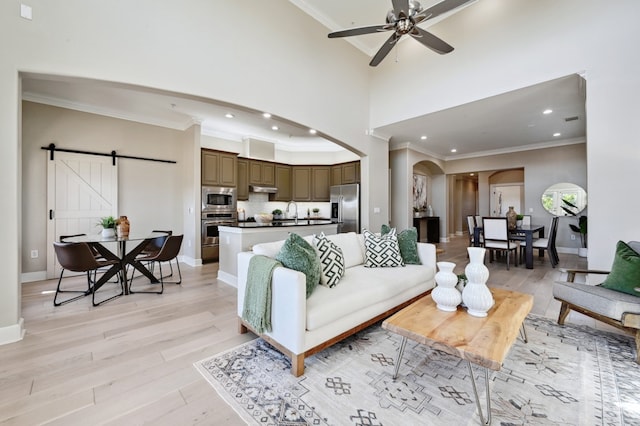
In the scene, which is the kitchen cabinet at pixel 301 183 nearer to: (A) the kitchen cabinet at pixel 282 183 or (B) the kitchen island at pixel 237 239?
(A) the kitchen cabinet at pixel 282 183

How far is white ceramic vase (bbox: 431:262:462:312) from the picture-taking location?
6.25ft

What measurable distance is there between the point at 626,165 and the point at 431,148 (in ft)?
16.3

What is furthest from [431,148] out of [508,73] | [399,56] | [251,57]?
[251,57]

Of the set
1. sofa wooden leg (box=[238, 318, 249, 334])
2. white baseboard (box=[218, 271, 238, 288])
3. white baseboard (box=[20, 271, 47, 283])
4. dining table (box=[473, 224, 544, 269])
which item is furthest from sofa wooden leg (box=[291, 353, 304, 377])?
dining table (box=[473, 224, 544, 269])

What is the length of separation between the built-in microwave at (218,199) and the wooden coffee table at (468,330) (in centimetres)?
489

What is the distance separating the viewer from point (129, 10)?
2.73 meters

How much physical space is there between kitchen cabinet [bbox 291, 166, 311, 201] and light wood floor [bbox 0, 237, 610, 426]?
434 centimetres

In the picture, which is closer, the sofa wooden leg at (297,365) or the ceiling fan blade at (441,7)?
the sofa wooden leg at (297,365)

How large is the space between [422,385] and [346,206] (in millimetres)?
4928

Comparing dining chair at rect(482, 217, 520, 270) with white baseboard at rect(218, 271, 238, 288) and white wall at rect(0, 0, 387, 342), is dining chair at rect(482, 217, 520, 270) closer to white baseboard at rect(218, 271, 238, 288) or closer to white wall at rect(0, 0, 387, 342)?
white wall at rect(0, 0, 387, 342)

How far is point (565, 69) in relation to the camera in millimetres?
3299

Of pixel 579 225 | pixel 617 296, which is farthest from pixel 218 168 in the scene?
pixel 579 225

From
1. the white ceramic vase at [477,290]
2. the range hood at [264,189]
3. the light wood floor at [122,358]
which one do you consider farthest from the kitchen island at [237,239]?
the white ceramic vase at [477,290]

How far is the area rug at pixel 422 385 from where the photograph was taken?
146 cm
